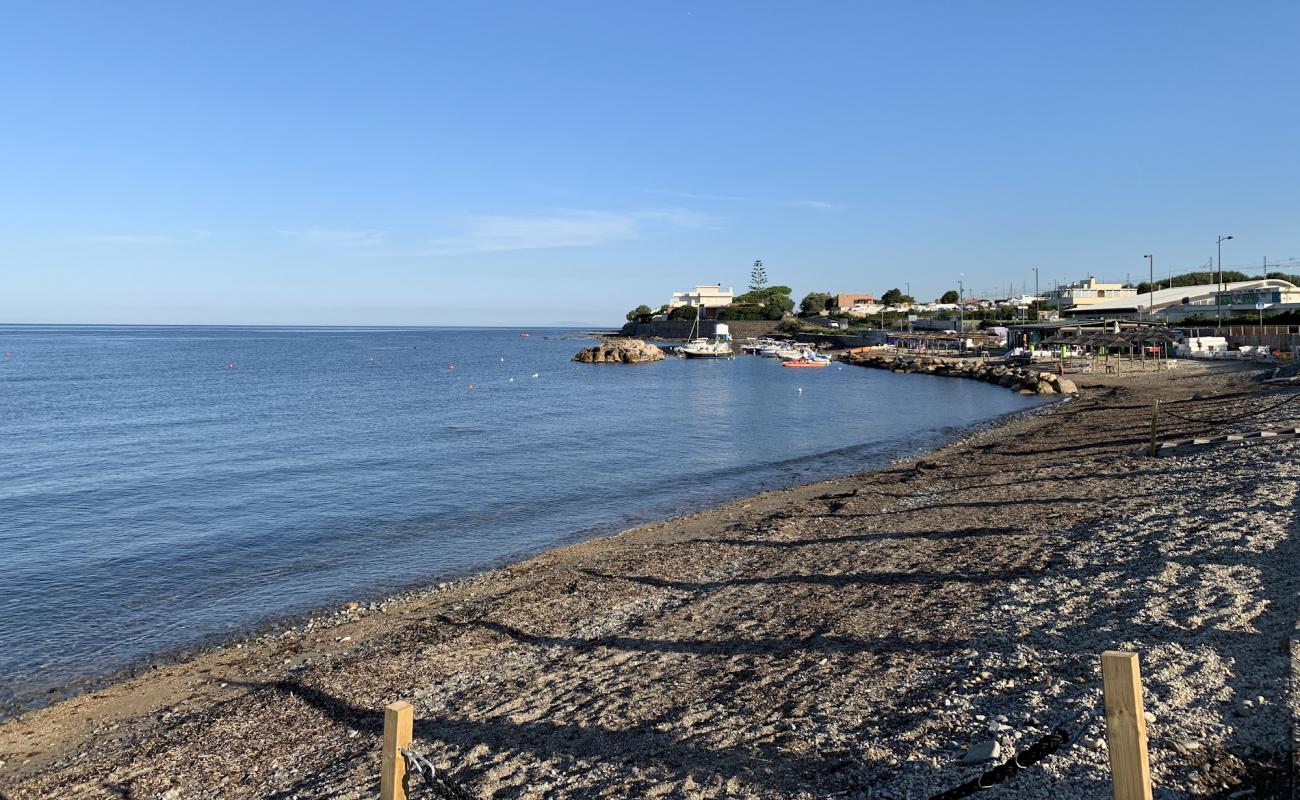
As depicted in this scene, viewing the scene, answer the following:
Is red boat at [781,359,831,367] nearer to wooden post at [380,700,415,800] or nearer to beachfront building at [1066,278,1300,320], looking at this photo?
beachfront building at [1066,278,1300,320]

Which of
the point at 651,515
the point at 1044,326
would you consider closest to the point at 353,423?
the point at 651,515

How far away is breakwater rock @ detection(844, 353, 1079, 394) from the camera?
1930 inches

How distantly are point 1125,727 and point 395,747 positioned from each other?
3831 mm

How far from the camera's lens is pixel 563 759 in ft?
23.4

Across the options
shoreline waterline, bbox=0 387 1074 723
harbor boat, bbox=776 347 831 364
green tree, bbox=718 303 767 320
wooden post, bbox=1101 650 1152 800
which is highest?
green tree, bbox=718 303 767 320

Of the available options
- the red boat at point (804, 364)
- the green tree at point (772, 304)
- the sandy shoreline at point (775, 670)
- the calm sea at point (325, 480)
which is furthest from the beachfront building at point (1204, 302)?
the sandy shoreline at point (775, 670)

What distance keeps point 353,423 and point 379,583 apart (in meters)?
27.7

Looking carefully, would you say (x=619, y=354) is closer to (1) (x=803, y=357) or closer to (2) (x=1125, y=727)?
(1) (x=803, y=357)

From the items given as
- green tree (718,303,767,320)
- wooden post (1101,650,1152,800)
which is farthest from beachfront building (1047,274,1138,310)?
wooden post (1101,650,1152,800)

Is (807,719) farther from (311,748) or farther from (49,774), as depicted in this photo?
(49,774)

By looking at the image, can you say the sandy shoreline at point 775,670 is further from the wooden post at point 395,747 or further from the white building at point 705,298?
the white building at point 705,298

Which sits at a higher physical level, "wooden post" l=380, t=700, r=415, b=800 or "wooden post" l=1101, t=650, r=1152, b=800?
"wooden post" l=1101, t=650, r=1152, b=800

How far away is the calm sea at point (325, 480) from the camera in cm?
1474

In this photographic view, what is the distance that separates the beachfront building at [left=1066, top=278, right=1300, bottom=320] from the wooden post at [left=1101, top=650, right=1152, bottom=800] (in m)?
87.6
